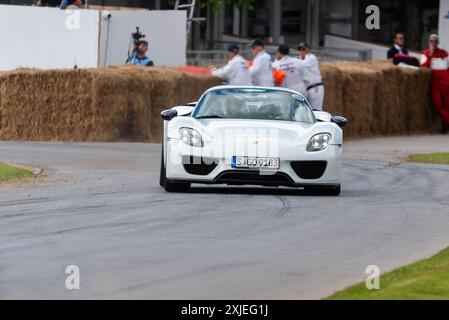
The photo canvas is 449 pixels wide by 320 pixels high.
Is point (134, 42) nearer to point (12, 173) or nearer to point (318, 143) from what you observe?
point (12, 173)

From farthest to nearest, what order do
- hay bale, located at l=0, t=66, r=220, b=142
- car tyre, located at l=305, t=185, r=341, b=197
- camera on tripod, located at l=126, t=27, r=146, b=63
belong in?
camera on tripod, located at l=126, t=27, r=146, b=63, hay bale, located at l=0, t=66, r=220, b=142, car tyre, located at l=305, t=185, r=341, b=197

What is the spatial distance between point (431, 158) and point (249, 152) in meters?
9.17

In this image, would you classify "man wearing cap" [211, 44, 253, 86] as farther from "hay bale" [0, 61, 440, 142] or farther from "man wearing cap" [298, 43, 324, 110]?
"man wearing cap" [298, 43, 324, 110]

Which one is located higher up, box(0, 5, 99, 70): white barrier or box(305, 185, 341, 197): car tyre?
box(0, 5, 99, 70): white barrier

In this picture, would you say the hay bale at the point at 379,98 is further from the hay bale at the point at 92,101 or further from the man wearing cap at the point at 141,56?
the man wearing cap at the point at 141,56

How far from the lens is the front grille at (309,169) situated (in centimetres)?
1639

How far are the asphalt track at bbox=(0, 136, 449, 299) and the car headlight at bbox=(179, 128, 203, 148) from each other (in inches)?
21.8

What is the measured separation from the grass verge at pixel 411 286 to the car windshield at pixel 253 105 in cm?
637

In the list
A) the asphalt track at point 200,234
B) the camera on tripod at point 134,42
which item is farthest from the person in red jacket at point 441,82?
the asphalt track at point 200,234

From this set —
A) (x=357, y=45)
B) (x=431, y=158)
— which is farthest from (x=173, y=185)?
(x=357, y=45)

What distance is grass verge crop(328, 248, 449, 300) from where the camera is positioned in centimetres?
941

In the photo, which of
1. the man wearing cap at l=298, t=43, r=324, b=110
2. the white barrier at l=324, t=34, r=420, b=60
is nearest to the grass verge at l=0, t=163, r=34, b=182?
the man wearing cap at l=298, t=43, r=324, b=110
